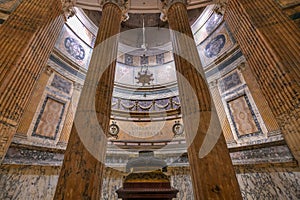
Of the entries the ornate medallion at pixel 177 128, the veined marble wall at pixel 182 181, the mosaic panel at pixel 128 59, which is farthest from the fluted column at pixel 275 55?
the mosaic panel at pixel 128 59

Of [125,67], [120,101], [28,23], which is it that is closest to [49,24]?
[28,23]

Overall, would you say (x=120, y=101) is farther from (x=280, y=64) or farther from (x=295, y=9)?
(x=295, y=9)

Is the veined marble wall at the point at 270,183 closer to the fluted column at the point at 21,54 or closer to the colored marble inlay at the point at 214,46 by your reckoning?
the colored marble inlay at the point at 214,46

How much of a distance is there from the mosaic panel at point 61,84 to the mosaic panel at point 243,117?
20.6 feet

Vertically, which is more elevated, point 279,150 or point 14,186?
point 279,150

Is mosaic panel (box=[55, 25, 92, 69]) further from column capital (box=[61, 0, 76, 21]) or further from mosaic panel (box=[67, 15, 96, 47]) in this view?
column capital (box=[61, 0, 76, 21])

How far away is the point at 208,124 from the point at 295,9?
3.93 m

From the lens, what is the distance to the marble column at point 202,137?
75.4 inches

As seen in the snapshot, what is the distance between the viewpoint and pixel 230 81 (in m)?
5.97

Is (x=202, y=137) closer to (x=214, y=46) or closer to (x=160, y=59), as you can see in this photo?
(x=214, y=46)

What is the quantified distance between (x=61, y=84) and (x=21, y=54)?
120 inches

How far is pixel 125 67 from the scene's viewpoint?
9195mm

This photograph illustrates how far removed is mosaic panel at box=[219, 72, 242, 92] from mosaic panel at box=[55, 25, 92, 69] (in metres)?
6.15

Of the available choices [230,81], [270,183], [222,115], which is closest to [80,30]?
[230,81]
